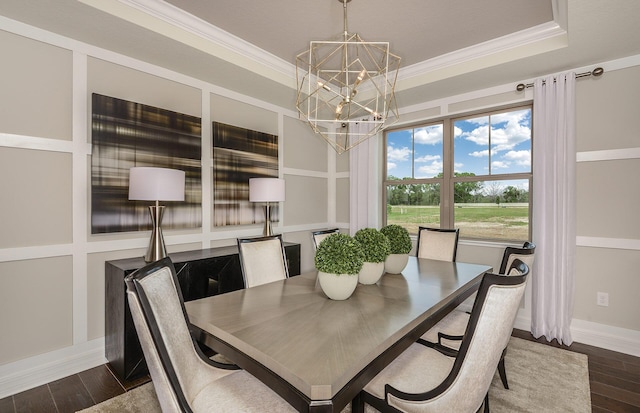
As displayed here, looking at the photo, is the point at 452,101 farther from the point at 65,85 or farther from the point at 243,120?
the point at 65,85

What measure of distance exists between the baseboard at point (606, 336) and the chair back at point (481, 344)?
2560 mm

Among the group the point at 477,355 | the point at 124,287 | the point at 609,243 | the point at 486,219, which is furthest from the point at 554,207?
the point at 124,287

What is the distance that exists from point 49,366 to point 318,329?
2.30 m

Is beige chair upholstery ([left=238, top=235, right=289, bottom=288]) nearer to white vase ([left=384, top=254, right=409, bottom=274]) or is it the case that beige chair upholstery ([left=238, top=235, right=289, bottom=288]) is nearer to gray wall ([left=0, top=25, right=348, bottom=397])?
white vase ([left=384, top=254, right=409, bottom=274])

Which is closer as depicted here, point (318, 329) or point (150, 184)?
point (318, 329)

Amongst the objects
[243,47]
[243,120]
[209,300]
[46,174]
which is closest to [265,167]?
[243,120]

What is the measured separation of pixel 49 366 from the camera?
2.20 m

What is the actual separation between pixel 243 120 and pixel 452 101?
2.51m

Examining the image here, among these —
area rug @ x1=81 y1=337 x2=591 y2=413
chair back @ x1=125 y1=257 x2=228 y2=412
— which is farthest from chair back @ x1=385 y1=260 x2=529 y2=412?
area rug @ x1=81 y1=337 x2=591 y2=413

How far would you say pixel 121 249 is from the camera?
2584 mm

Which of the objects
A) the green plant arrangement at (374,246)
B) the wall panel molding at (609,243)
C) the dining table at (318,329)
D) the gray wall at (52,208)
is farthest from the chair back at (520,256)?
the gray wall at (52,208)

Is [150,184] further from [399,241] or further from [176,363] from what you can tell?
[399,241]

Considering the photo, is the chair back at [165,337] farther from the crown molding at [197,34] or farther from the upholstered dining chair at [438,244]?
the upholstered dining chair at [438,244]

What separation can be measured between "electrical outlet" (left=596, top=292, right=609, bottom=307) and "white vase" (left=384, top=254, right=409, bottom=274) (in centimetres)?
212
